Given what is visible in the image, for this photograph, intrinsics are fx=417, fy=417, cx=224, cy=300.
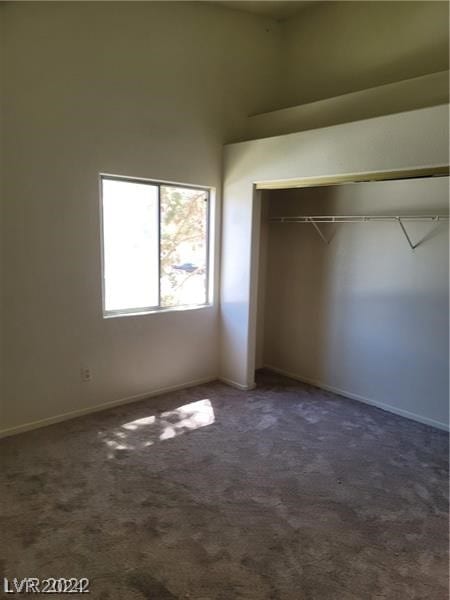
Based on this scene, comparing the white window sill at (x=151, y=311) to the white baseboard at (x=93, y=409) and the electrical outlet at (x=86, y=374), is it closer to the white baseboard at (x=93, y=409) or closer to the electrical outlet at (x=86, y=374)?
the electrical outlet at (x=86, y=374)

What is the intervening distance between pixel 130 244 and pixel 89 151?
863mm

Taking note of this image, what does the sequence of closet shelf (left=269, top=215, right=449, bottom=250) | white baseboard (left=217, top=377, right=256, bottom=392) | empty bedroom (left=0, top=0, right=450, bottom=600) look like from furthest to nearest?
white baseboard (left=217, top=377, right=256, bottom=392) < closet shelf (left=269, top=215, right=449, bottom=250) < empty bedroom (left=0, top=0, right=450, bottom=600)

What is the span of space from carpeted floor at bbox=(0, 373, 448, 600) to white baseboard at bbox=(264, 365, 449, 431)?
0.37 ft

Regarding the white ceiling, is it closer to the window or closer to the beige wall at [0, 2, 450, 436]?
the beige wall at [0, 2, 450, 436]

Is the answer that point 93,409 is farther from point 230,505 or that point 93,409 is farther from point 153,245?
point 230,505

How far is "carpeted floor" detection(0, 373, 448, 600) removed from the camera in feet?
Result: 6.64

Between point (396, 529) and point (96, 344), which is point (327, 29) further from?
point (396, 529)

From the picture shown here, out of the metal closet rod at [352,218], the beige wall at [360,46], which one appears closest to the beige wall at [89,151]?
the beige wall at [360,46]

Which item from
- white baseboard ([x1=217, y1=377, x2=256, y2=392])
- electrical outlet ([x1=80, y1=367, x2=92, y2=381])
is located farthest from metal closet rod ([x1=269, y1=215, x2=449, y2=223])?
electrical outlet ([x1=80, y1=367, x2=92, y2=381])

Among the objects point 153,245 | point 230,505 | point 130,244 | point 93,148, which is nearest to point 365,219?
point 153,245

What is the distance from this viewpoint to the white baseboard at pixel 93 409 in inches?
131

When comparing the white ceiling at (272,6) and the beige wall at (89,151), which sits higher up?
the white ceiling at (272,6)

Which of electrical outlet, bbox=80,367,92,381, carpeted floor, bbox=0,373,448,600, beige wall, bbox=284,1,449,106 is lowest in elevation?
carpeted floor, bbox=0,373,448,600

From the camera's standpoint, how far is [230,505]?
8.34 feet
